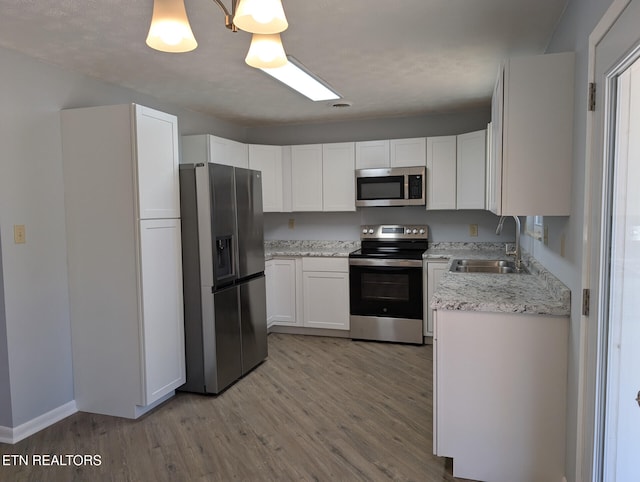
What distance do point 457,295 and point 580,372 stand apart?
644 millimetres

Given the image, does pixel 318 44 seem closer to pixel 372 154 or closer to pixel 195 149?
pixel 195 149

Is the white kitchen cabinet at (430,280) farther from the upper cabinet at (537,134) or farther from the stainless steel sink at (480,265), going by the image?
the upper cabinet at (537,134)

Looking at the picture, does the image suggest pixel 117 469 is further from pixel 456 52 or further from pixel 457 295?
pixel 456 52

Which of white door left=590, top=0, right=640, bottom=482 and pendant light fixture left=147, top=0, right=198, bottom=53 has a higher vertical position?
pendant light fixture left=147, top=0, right=198, bottom=53

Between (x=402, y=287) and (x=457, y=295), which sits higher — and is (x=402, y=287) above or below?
below

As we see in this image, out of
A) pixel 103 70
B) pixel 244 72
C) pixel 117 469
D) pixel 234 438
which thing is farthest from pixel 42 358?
pixel 244 72

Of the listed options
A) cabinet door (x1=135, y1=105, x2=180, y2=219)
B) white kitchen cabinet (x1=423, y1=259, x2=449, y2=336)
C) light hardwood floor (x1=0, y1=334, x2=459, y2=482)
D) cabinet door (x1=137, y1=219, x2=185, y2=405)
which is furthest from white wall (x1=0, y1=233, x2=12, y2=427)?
white kitchen cabinet (x1=423, y1=259, x2=449, y2=336)

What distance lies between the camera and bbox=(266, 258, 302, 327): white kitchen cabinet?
485cm

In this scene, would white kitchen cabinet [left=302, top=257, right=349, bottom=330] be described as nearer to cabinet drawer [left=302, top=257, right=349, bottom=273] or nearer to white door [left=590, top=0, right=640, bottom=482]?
cabinet drawer [left=302, top=257, right=349, bottom=273]

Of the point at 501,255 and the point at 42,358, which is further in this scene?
the point at 501,255

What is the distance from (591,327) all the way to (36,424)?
3.12 meters

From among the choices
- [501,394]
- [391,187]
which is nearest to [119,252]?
[501,394]

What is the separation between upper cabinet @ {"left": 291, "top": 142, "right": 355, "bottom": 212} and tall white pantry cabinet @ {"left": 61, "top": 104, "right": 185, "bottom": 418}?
2.07 meters

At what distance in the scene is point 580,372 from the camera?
5.89 ft
